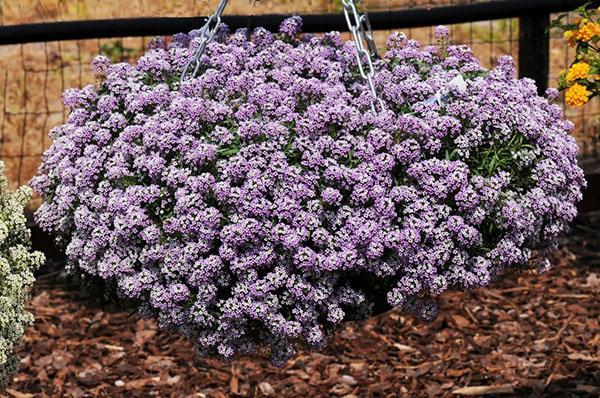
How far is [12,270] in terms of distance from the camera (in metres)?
3.63

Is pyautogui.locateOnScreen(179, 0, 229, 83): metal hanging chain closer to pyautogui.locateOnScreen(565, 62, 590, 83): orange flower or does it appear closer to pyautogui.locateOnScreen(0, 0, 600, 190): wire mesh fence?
pyautogui.locateOnScreen(565, 62, 590, 83): orange flower

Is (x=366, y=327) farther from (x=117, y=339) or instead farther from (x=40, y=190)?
(x=40, y=190)

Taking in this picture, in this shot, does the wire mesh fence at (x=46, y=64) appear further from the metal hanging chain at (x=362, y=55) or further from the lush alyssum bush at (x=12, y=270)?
the metal hanging chain at (x=362, y=55)

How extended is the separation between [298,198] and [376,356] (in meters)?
2.96

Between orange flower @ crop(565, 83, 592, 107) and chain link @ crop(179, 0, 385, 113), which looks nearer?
chain link @ crop(179, 0, 385, 113)

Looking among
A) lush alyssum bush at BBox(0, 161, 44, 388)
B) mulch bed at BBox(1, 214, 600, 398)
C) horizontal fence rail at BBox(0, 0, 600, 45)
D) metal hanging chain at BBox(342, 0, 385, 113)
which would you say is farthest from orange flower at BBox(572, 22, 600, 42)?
lush alyssum bush at BBox(0, 161, 44, 388)

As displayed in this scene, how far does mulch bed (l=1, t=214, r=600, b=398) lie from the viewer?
5.49m

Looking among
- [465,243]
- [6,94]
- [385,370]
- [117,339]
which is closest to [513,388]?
[385,370]

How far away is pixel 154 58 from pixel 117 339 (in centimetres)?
276

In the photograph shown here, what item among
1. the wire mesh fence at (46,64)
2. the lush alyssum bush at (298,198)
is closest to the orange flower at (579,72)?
the lush alyssum bush at (298,198)

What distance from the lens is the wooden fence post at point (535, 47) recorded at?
652 centimetres

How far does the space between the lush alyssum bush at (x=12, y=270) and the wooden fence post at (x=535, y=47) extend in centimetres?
A: 366

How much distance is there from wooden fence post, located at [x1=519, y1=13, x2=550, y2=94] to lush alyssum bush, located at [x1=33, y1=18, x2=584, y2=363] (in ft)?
10.7

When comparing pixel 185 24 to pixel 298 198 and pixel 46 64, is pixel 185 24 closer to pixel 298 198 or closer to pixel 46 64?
pixel 46 64
